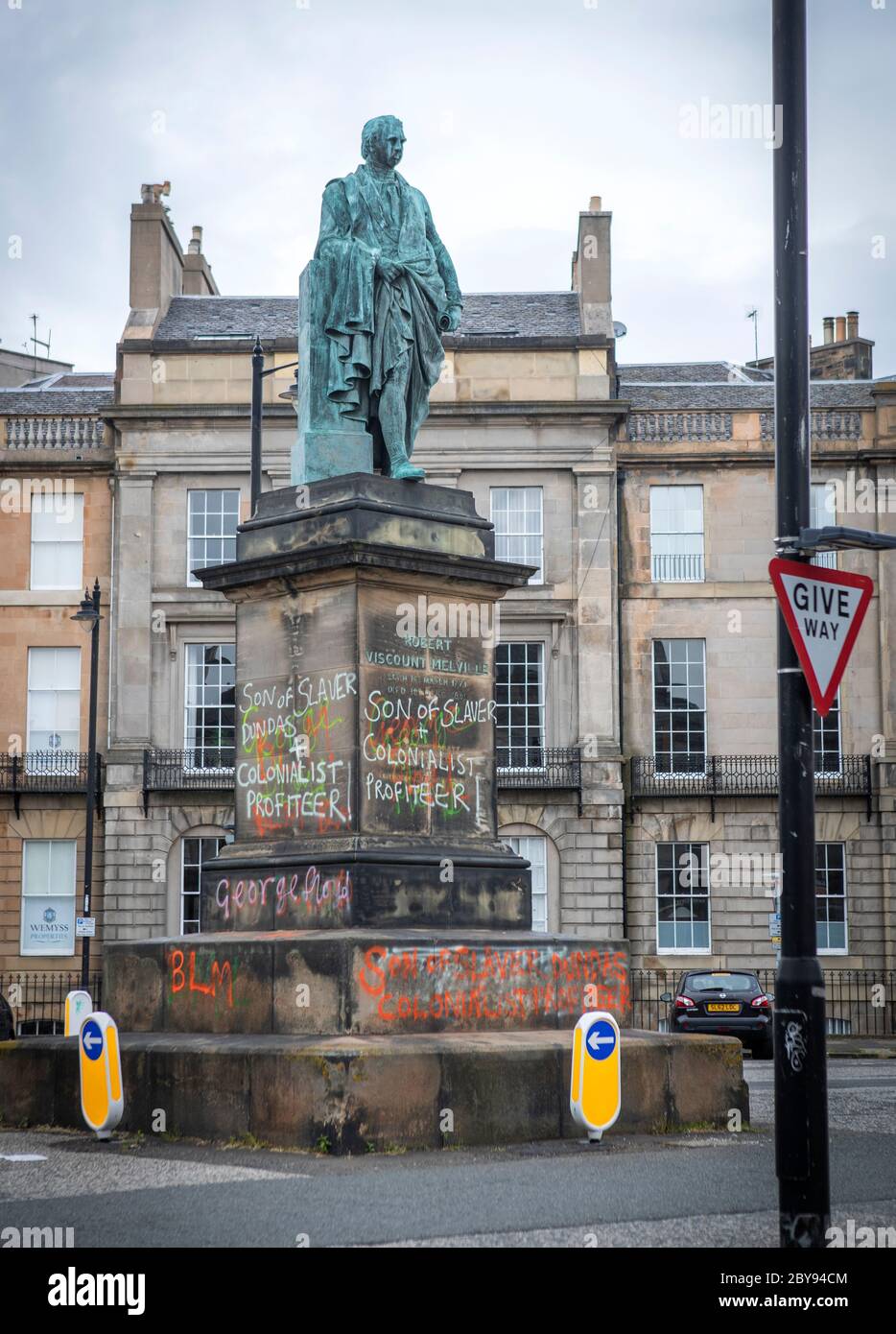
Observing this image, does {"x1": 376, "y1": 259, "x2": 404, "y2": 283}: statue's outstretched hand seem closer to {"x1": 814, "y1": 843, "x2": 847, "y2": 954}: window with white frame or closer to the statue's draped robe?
the statue's draped robe

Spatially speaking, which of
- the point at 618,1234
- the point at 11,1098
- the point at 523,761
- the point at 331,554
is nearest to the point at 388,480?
the point at 331,554

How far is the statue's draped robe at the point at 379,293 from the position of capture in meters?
13.4

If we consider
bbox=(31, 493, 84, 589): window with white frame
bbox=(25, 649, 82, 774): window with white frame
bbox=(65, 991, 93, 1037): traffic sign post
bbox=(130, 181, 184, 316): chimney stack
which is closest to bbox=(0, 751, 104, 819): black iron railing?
bbox=(25, 649, 82, 774): window with white frame

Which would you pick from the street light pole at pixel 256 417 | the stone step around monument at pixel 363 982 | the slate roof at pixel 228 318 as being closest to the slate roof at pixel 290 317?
the slate roof at pixel 228 318

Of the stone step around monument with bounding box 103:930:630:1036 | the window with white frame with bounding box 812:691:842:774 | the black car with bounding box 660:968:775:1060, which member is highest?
the window with white frame with bounding box 812:691:842:774

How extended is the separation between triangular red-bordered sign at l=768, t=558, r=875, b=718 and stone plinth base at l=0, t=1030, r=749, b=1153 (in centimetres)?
387

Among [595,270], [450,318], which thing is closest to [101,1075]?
[450,318]

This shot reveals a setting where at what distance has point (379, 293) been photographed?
13539 mm

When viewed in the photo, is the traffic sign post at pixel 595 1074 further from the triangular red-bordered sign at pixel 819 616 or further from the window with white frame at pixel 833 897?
the window with white frame at pixel 833 897

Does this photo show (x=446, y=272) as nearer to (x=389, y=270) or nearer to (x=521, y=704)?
(x=389, y=270)

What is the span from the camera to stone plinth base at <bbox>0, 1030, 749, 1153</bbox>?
10469mm

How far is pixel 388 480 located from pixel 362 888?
298cm

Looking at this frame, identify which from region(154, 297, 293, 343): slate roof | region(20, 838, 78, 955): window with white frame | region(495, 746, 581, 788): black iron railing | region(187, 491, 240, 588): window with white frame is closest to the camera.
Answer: region(495, 746, 581, 788): black iron railing

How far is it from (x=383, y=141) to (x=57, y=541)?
1130 inches
